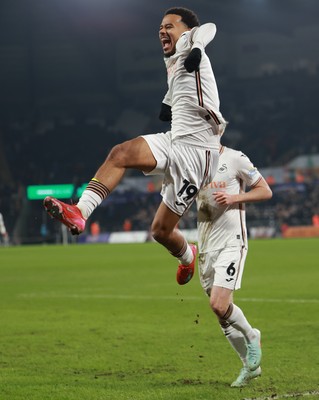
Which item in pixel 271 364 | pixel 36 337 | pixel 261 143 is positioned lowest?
pixel 261 143

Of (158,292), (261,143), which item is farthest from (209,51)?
(158,292)

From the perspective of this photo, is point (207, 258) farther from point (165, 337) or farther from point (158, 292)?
point (158, 292)

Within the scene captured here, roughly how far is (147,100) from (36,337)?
52371mm

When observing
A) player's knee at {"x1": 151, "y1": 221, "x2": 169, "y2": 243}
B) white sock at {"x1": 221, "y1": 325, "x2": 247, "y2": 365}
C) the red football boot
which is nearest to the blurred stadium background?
white sock at {"x1": 221, "y1": 325, "x2": 247, "y2": 365}

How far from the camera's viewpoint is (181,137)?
6418 millimetres

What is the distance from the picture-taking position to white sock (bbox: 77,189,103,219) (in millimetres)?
5890

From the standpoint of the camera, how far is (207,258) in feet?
23.9

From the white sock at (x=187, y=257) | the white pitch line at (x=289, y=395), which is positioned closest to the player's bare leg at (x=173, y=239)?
the white sock at (x=187, y=257)

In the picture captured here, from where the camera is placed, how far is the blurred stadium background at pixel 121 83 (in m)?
57.0

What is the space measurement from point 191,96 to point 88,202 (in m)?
1.20

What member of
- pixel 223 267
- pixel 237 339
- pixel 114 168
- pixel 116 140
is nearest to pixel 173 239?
pixel 223 267

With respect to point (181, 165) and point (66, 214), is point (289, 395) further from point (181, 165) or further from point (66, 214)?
point (66, 214)

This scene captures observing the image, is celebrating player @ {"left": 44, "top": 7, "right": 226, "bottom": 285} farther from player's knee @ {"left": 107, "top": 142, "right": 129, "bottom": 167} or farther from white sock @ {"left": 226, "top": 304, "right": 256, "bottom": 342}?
white sock @ {"left": 226, "top": 304, "right": 256, "bottom": 342}

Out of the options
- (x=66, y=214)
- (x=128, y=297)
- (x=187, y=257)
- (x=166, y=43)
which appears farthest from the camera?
(x=128, y=297)
